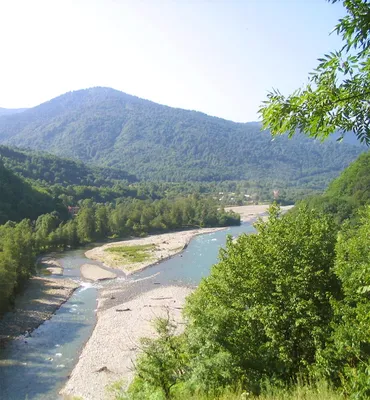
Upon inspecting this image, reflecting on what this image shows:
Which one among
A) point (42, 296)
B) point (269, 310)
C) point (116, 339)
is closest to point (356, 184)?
point (116, 339)

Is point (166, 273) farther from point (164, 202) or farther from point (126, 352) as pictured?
point (164, 202)

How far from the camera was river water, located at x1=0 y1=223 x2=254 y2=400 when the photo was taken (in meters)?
24.2

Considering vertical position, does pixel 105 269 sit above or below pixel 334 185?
below

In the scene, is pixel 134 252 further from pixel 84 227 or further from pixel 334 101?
pixel 334 101

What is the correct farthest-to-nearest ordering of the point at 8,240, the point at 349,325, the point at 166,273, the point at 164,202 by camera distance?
the point at 164,202, the point at 166,273, the point at 8,240, the point at 349,325

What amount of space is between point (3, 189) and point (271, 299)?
290ft

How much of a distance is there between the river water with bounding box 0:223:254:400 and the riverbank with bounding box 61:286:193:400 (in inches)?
38.3

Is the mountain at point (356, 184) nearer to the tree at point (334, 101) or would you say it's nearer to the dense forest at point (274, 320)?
the dense forest at point (274, 320)

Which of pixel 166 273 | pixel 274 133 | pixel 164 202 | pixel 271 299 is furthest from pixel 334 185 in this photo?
pixel 274 133

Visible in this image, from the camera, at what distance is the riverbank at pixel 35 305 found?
Result: 108 ft

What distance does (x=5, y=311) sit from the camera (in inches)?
1436

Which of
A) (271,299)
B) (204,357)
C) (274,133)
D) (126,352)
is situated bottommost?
(126,352)

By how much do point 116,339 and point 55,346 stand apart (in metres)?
5.08

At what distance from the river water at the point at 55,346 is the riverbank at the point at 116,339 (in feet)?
3.19
